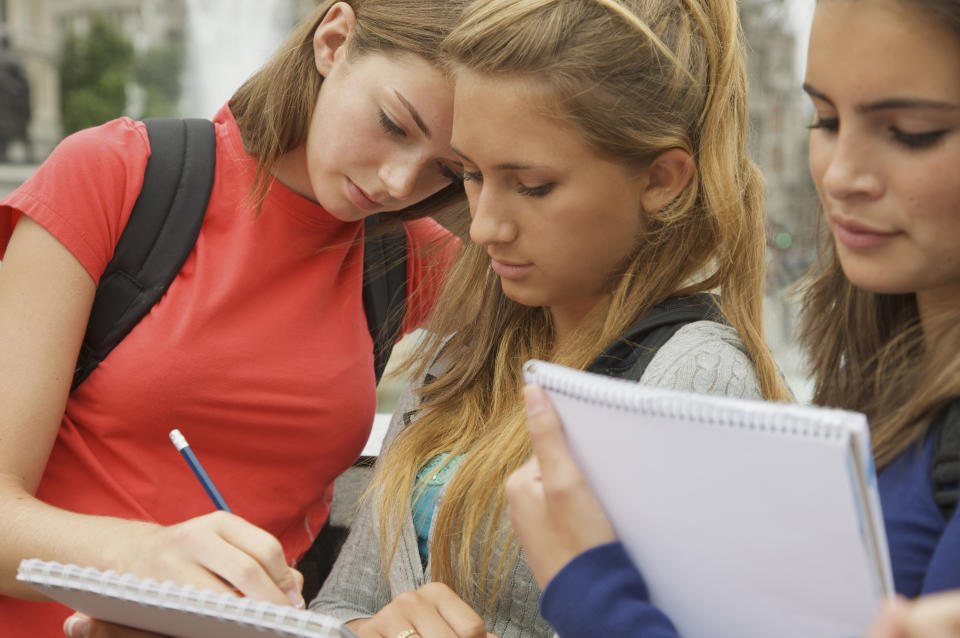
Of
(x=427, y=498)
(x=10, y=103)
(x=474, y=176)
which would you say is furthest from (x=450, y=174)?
(x=10, y=103)

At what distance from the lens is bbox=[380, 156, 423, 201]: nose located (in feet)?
5.20

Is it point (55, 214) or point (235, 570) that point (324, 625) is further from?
point (55, 214)

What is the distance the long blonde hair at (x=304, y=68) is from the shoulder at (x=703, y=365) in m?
0.53

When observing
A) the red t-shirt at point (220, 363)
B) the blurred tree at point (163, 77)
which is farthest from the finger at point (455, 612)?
the blurred tree at point (163, 77)

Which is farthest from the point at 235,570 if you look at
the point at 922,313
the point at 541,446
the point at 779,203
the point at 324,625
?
the point at 779,203

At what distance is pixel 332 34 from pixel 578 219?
57 cm

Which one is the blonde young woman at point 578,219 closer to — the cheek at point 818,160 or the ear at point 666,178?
the ear at point 666,178

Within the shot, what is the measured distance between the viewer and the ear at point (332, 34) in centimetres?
167

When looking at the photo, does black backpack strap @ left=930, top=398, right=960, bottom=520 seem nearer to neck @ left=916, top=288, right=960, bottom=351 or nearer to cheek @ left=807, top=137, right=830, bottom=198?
neck @ left=916, top=288, right=960, bottom=351

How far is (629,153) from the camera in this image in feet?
4.46

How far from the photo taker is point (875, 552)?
29.5 inches

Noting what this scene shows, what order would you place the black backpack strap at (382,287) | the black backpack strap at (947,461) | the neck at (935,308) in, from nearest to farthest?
the black backpack strap at (947,461)
the neck at (935,308)
the black backpack strap at (382,287)

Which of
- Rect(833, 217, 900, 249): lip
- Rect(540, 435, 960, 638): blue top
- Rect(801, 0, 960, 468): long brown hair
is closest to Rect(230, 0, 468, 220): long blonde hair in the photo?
Rect(801, 0, 960, 468): long brown hair

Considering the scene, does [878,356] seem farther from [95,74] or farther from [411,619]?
[95,74]
